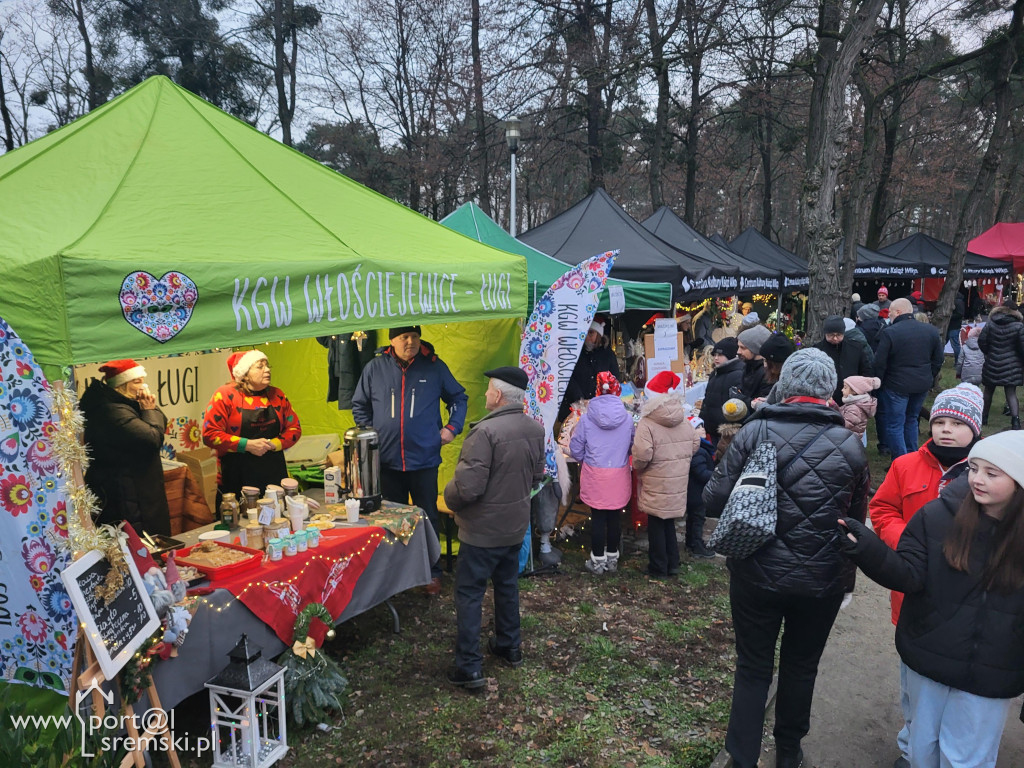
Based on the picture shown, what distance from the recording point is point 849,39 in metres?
7.71

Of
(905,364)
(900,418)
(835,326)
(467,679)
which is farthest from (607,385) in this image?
(900,418)

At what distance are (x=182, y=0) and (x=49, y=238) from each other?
2113cm

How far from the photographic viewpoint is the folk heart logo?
2.61m

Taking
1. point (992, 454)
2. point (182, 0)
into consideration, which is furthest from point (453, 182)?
point (992, 454)

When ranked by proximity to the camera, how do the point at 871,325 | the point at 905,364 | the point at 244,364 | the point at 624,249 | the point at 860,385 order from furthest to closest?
the point at 871,325
the point at 624,249
the point at 905,364
the point at 860,385
the point at 244,364

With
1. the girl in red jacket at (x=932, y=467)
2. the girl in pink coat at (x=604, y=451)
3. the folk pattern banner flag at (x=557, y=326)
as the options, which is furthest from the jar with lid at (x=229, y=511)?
the girl in red jacket at (x=932, y=467)

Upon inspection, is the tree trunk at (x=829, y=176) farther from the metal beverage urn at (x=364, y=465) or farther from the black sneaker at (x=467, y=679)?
the black sneaker at (x=467, y=679)

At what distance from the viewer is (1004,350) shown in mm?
9227

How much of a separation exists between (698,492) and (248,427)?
357 cm

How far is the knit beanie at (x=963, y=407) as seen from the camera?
8.70ft

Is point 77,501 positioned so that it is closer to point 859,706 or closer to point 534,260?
point 859,706

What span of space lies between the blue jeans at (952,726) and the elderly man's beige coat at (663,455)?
8.51 feet

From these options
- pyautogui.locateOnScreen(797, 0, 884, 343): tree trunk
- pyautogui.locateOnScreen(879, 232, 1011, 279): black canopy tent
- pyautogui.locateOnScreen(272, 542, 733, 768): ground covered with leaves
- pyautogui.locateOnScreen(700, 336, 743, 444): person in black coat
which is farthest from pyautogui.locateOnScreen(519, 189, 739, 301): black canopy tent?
pyautogui.locateOnScreen(879, 232, 1011, 279): black canopy tent

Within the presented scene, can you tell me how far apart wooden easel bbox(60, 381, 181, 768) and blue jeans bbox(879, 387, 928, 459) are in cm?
751
